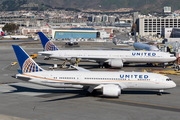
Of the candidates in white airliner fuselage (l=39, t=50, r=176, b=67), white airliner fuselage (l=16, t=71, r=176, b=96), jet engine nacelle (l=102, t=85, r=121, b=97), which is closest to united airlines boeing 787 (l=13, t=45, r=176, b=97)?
white airliner fuselage (l=16, t=71, r=176, b=96)

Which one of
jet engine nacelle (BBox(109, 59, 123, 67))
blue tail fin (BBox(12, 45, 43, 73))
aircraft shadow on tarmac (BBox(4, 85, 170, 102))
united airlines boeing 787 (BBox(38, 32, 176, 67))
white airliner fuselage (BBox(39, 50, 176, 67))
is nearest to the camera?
aircraft shadow on tarmac (BBox(4, 85, 170, 102))

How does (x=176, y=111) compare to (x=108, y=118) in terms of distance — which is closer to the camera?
(x=108, y=118)

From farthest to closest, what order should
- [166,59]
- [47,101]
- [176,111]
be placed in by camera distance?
[166,59]
[47,101]
[176,111]

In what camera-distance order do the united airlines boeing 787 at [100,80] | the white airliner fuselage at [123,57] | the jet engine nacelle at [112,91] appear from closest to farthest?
the jet engine nacelle at [112,91] < the united airlines boeing 787 at [100,80] < the white airliner fuselage at [123,57]

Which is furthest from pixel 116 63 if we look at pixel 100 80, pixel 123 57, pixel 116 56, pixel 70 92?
pixel 100 80

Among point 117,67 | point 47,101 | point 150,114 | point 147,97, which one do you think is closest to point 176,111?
point 150,114

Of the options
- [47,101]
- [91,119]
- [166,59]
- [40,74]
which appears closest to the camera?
[91,119]

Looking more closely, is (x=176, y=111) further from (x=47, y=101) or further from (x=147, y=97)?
(x=47, y=101)

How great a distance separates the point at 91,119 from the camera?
101ft

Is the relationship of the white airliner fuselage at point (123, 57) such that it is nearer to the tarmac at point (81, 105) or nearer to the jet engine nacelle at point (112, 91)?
the tarmac at point (81, 105)

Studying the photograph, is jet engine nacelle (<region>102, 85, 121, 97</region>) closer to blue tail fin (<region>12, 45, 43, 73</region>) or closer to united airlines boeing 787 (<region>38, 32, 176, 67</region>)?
blue tail fin (<region>12, 45, 43, 73</region>)

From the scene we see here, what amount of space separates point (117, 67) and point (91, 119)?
135 ft

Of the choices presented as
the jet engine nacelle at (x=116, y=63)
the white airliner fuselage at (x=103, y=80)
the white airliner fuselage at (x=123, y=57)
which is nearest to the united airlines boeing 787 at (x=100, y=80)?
the white airliner fuselage at (x=103, y=80)

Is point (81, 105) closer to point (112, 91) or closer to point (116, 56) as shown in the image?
point (112, 91)
